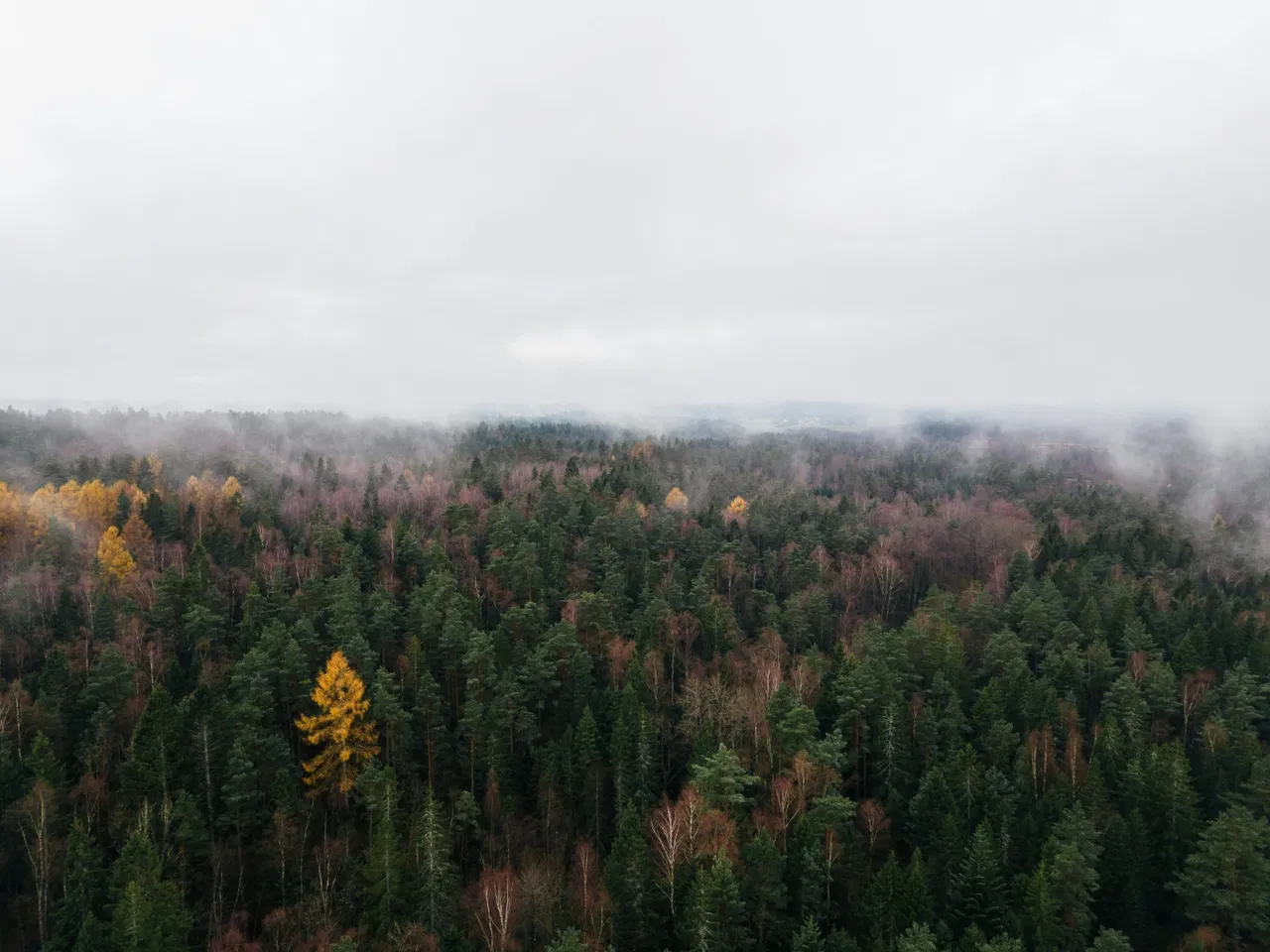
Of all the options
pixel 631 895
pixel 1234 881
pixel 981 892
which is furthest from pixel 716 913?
pixel 1234 881

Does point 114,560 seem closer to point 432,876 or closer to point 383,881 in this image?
point 383,881

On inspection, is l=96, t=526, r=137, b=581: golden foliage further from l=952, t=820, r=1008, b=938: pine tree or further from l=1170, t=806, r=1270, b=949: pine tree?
l=1170, t=806, r=1270, b=949: pine tree

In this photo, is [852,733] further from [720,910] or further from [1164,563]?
[1164,563]

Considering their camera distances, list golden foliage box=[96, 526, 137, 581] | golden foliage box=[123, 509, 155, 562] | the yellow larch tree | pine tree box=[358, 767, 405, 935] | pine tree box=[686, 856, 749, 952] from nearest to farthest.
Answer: pine tree box=[686, 856, 749, 952], pine tree box=[358, 767, 405, 935], golden foliage box=[96, 526, 137, 581], golden foliage box=[123, 509, 155, 562], the yellow larch tree

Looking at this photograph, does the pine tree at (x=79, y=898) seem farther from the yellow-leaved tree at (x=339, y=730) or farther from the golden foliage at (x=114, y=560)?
the golden foliage at (x=114, y=560)

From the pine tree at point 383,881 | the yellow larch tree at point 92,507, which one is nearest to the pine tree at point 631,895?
the pine tree at point 383,881

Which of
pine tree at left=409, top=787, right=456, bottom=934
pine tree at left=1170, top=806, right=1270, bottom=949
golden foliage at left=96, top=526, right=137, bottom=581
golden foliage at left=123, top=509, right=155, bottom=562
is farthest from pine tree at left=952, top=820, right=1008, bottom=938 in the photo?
golden foliage at left=123, top=509, right=155, bottom=562

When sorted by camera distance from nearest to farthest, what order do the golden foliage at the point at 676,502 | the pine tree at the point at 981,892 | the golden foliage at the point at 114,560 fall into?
the pine tree at the point at 981,892 → the golden foliage at the point at 114,560 → the golden foliage at the point at 676,502
